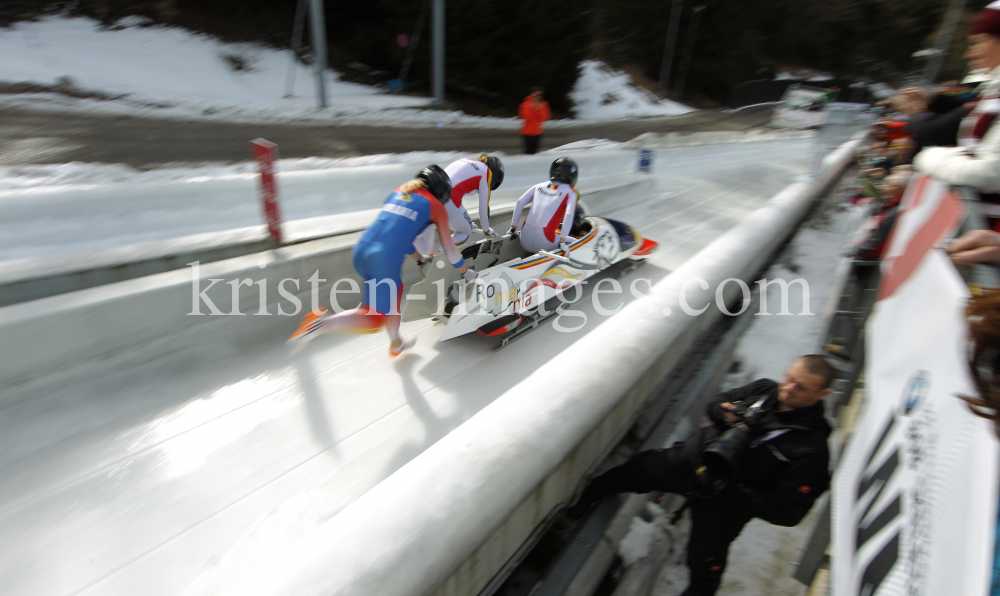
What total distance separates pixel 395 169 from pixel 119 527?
3.93 m

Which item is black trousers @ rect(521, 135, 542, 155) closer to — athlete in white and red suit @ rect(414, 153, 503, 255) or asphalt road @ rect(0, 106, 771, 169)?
asphalt road @ rect(0, 106, 771, 169)

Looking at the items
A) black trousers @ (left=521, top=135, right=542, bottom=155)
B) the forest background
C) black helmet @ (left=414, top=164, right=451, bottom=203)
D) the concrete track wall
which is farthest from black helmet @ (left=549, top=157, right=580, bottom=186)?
the forest background

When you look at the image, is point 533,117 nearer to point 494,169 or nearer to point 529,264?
point 494,169

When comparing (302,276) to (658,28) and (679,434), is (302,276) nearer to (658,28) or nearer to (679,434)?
(679,434)

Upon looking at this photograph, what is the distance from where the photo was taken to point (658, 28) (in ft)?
84.9

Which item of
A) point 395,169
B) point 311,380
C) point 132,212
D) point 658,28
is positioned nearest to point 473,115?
point 395,169

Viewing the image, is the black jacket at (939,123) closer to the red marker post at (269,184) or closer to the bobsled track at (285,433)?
the bobsled track at (285,433)

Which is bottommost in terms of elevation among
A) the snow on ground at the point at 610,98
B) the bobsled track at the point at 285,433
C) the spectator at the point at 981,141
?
the bobsled track at the point at 285,433

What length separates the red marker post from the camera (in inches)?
119

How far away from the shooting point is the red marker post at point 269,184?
3.01 meters

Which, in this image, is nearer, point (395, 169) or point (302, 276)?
point (302, 276)

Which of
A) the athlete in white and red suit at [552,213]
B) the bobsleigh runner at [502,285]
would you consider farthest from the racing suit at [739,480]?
the athlete in white and red suit at [552,213]

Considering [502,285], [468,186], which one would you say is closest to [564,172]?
[468,186]

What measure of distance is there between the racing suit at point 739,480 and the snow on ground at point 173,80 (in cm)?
1026
